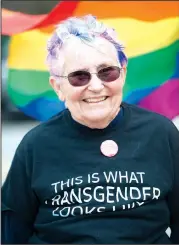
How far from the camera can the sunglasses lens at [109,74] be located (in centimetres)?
149

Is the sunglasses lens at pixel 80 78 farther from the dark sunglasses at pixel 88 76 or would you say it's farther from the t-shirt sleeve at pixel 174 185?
the t-shirt sleeve at pixel 174 185

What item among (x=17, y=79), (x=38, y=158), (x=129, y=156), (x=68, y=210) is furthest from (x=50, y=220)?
(x=17, y=79)

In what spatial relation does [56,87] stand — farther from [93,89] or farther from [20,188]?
[20,188]

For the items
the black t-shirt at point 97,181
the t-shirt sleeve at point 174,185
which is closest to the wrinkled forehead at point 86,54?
the black t-shirt at point 97,181

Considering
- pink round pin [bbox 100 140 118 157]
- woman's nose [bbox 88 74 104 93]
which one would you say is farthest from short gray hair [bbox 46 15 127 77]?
pink round pin [bbox 100 140 118 157]

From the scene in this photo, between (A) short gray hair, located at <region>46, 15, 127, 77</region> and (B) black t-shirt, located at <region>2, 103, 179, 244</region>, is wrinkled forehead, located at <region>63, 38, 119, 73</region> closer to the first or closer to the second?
(A) short gray hair, located at <region>46, 15, 127, 77</region>

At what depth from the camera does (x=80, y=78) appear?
1.49 m

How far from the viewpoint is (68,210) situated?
153 centimetres

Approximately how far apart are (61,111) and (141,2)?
52 cm

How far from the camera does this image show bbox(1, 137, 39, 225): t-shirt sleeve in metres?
1.60

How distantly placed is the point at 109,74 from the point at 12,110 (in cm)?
41

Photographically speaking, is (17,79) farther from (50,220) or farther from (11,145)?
(50,220)

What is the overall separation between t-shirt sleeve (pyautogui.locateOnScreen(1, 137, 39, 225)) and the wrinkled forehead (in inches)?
14.4

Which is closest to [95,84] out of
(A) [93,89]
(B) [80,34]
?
(A) [93,89]
